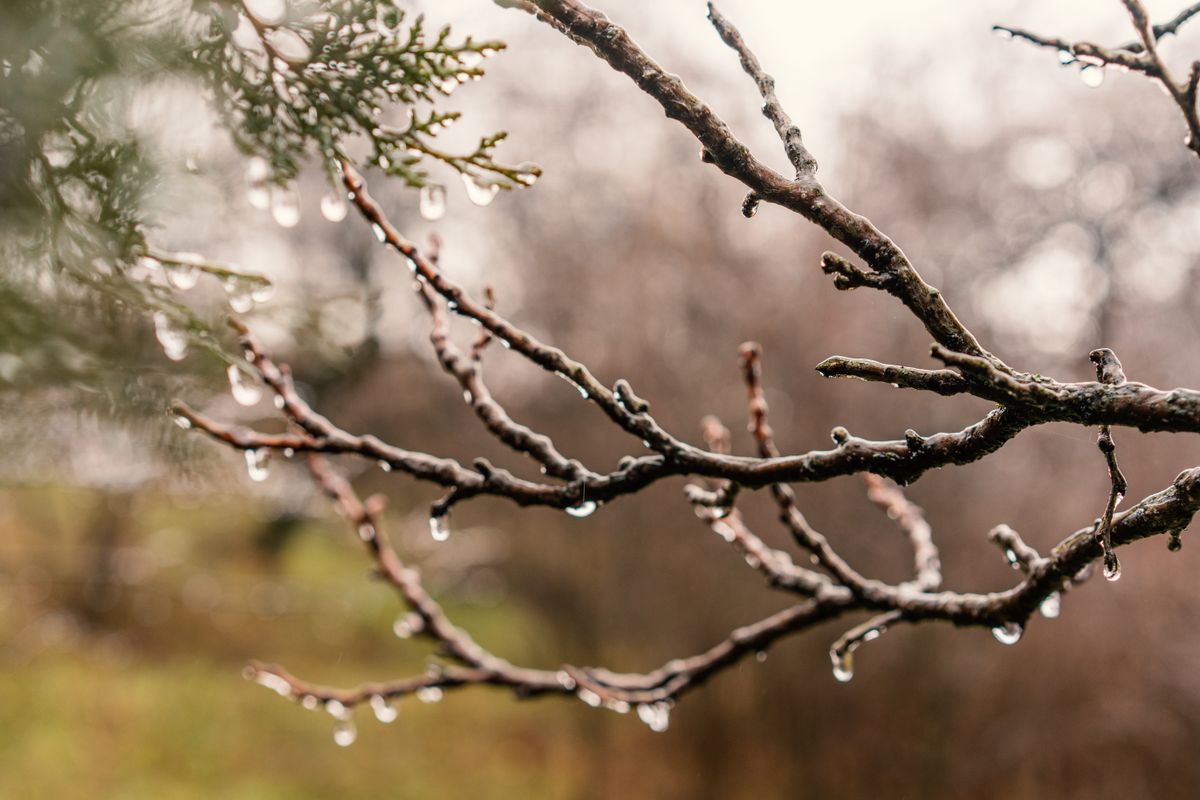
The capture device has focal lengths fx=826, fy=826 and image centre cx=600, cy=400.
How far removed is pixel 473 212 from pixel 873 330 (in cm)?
425

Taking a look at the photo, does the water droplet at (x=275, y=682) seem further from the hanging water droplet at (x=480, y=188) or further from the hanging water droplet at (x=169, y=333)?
the hanging water droplet at (x=480, y=188)

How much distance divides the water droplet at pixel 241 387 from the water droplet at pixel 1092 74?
136cm

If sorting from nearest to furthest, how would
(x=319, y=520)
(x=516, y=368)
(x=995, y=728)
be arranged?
(x=995, y=728) < (x=516, y=368) < (x=319, y=520)

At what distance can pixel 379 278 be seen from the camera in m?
11.0

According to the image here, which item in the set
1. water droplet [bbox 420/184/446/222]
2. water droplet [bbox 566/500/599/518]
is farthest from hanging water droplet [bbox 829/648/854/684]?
water droplet [bbox 420/184/446/222]

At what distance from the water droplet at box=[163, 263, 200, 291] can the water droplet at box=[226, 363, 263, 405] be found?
0.23 metres

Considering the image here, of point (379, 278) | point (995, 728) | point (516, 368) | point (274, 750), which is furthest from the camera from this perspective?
point (379, 278)

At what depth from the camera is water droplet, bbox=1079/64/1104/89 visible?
1065 millimetres

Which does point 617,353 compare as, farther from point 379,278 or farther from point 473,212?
point 379,278

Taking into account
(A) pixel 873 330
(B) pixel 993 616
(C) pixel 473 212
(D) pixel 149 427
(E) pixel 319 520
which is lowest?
(D) pixel 149 427

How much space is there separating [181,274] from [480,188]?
0.63 metres

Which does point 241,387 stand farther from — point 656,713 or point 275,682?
point 656,713

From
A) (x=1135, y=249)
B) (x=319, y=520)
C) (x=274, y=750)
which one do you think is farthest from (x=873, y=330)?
(x=319, y=520)

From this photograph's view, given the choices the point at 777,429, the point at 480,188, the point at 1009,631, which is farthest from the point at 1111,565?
the point at 777,429
